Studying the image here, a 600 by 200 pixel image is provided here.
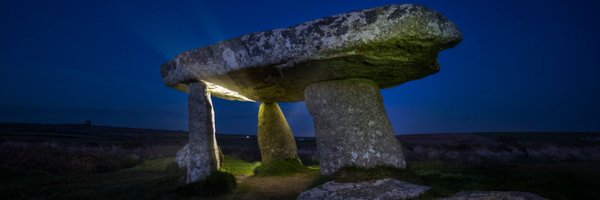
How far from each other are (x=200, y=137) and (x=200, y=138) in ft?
0.09

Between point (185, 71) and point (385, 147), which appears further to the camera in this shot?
point (185, 71)

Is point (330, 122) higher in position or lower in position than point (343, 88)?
lower

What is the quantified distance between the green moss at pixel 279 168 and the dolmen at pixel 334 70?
6.10 ft

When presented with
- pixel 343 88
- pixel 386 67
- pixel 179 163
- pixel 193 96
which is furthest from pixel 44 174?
pixel 386 67

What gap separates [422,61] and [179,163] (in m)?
10.5

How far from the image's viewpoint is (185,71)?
27.8 ft

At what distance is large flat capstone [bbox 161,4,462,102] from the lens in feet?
19.7

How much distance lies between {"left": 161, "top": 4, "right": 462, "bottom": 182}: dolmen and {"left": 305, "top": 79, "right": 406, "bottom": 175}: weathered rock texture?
23 millimetres

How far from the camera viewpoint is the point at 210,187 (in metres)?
7.50

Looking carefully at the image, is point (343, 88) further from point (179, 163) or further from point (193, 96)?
point (179, 163)

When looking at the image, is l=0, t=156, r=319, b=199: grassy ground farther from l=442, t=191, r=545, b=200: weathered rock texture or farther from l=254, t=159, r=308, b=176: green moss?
l=442, t=191, r=545, b=200: weathered rock texture

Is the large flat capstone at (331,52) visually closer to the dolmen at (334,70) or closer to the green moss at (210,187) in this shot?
the dolmen at (334,70)

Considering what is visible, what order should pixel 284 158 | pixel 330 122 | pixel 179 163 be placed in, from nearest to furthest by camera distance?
1. pixel 330 122
2. pixel 284 158
3. pixel 179 163

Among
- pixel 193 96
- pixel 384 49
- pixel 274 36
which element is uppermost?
pixel 274 36
